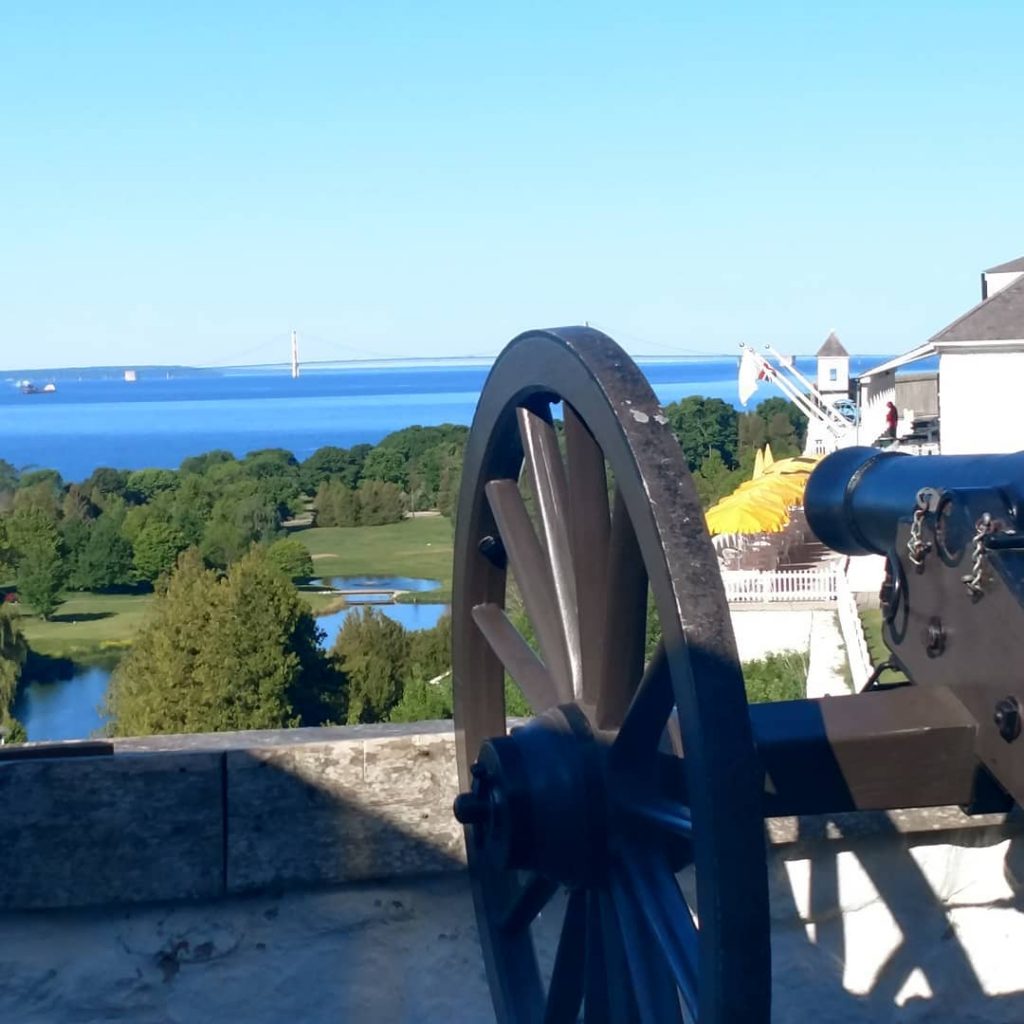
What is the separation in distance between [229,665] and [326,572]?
96.8 ft

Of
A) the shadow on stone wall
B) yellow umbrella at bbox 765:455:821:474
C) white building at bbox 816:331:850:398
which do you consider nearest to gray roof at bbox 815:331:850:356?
white building at bbox 816:331:850:398

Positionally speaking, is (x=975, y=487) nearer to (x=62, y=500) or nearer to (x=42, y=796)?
(x=42, y=796)

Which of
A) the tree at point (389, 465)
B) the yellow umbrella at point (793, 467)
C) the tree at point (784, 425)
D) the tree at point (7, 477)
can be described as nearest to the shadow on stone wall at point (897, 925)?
the yellow umbrella at point (793, 467)

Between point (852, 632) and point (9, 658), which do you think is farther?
point (9, 658)

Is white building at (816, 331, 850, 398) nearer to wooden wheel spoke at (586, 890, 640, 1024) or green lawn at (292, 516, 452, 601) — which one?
green lawn at (292, 516, 452, 601)

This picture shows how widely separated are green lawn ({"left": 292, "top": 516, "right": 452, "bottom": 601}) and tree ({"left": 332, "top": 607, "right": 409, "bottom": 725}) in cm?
1843

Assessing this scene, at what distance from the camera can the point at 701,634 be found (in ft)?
4.98

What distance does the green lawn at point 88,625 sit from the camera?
41.2 m

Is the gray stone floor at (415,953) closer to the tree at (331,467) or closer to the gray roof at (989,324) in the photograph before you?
the gray roof at (989,324)

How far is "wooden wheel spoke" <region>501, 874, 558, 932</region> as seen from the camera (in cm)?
218

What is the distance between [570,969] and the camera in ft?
6.70

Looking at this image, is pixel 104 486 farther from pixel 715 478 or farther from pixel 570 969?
pixel 570 969

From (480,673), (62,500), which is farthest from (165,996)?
(62,500)

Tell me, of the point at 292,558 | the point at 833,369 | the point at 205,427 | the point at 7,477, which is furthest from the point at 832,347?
the point at 205,427
